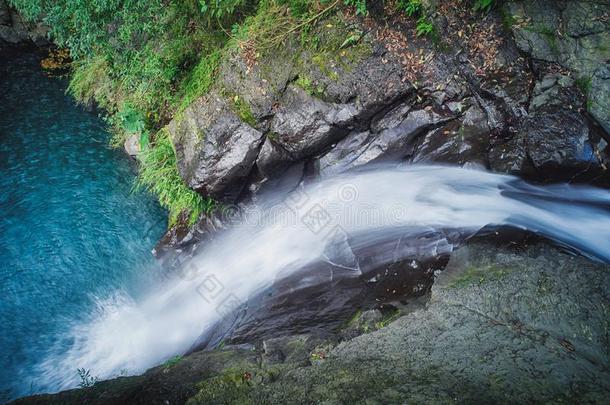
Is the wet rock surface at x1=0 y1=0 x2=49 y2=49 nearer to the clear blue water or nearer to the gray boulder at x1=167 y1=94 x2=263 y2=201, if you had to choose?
the clear blue water

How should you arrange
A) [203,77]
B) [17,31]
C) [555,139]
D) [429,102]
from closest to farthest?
[555,139], [429,102], [203,77], [17,31]

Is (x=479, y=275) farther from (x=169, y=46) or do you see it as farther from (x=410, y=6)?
(x=169, y=46)

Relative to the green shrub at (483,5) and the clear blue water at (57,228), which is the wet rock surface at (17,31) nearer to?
the clear blue water at (57,228)

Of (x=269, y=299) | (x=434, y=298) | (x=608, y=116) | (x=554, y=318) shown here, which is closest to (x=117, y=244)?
(x=269, y=299)

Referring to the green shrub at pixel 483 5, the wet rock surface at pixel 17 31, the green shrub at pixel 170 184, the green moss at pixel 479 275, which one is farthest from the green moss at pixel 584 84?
the wet rock surface at pixel 17 31

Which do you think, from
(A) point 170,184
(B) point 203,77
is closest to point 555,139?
(B) point 203,77

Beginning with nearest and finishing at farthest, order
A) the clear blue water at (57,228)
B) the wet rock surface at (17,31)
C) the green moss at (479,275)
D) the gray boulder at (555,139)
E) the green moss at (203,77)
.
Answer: the green moss at (479,275) < the gray boulder at (555,139) < the clear blue water at (57,228) < the green moss at (203,77) < the wet rock surface at (17,31)
